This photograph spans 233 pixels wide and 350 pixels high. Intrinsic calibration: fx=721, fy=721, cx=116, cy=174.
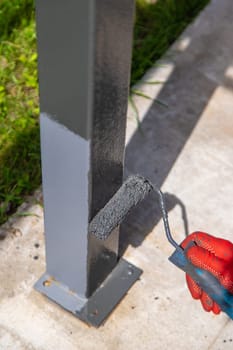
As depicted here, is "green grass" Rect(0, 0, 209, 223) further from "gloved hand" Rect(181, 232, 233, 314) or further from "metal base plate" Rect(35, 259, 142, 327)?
"gloved hand" Rect(181, 232, 233, 314)

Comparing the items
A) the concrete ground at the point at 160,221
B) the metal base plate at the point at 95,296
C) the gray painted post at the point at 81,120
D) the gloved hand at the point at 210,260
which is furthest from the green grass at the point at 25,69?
the gloved hand at the point at 210,260

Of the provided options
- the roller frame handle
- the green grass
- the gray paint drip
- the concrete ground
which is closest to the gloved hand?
the roller frame handle

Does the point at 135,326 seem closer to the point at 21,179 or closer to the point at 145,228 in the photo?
the point at 145,228

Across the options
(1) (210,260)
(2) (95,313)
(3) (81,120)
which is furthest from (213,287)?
(3) (81,120)

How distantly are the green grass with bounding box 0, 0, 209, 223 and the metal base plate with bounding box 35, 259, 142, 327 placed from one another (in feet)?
1.33

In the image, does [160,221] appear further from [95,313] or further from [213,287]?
[213,287]

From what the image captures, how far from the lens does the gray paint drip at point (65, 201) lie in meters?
2.02

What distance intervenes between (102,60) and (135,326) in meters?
1.09

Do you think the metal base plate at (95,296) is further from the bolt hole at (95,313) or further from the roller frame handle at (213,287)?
the roller frame handle at (213,287)

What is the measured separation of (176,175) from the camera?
307 centimetres

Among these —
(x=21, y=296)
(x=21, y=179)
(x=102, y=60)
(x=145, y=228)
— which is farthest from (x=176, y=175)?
(x=102, y=60)

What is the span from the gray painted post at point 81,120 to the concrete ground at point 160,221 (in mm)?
133

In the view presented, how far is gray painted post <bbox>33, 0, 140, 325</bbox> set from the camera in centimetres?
177

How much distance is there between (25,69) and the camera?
3451 mm
